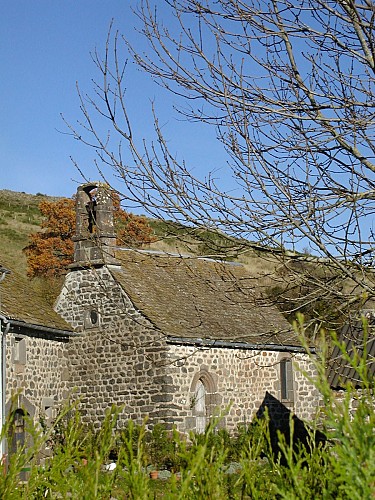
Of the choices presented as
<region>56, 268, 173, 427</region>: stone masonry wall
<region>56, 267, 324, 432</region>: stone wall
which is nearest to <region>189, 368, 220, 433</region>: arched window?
<region>56, 267, 324, 432</region>: stone wall

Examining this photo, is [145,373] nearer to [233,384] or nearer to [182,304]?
[182,304]

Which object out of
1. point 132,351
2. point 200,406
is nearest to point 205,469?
point 132,351

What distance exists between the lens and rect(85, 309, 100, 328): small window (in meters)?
24.4

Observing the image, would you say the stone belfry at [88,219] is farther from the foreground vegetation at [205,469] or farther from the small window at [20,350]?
the foreground vegetation at [205,469]

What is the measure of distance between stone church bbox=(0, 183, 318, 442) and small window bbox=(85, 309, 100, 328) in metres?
0.03

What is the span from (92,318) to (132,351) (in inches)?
78.3

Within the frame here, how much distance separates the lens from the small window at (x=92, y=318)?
2445cm

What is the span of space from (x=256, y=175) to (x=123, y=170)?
114 centimetres

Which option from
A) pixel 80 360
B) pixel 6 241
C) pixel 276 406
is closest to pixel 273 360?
pixel 276 406

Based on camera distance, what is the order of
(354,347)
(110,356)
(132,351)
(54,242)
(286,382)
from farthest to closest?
(54,242) < (286,382) < (110,356) < (132,351) < (354,347)

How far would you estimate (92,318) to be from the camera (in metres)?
24.6

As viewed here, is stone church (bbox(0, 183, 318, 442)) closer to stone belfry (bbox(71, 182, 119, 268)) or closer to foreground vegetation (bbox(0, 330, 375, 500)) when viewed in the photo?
stone belfry (bbox(71, 182, 119, 268))

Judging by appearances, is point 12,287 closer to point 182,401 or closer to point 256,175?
point 182,401

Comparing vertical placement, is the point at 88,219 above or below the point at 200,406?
above
